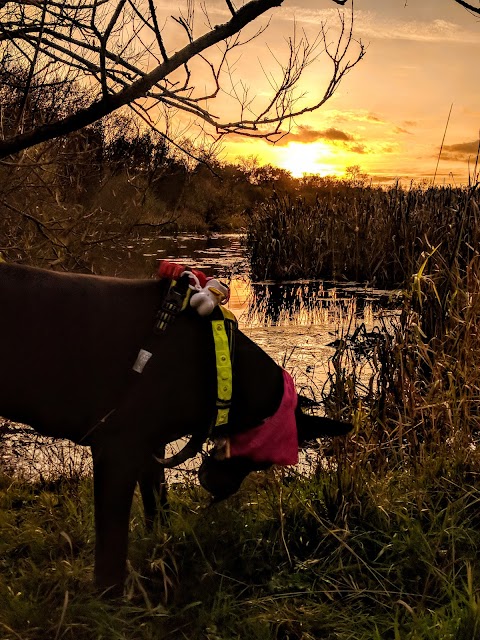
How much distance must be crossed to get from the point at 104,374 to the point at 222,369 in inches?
14.3

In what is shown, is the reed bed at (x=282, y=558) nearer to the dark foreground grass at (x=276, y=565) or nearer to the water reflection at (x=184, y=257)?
the dark foreground grass at (x=276, y=565)

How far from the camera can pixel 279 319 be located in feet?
25.6

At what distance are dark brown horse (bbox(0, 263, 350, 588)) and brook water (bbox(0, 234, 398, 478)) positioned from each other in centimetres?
131

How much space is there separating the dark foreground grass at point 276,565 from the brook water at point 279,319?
827 millimetres

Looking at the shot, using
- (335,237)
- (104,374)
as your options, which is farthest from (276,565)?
(335,237)

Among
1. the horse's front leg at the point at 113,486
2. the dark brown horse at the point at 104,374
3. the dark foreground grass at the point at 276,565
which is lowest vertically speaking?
the dark foreground grass at the point at 276,565

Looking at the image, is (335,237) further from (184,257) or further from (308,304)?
(184,257)

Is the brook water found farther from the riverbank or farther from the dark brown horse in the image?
the dark brown horse

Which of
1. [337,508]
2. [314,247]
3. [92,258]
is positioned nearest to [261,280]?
[314,247]

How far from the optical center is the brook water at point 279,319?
4.04 metres

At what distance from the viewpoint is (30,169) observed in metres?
4.56

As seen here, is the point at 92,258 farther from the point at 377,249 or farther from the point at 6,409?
the point at 6,409

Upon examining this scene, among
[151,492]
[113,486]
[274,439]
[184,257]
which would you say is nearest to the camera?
[113,486]

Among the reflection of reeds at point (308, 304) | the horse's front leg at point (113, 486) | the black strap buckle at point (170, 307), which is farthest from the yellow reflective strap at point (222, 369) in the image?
the reflection of reeds at point (308, 304)
